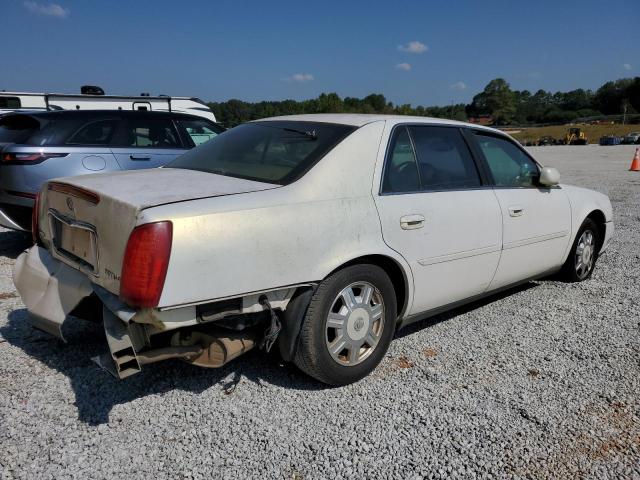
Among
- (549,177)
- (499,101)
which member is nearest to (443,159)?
(549,177)

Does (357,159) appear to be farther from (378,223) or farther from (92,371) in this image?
(92,371)

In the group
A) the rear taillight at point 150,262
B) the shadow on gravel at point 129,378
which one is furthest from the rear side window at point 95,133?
the rear taillight at point 150,262

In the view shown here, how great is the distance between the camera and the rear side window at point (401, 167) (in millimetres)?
3154

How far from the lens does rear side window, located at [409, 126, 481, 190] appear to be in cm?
343

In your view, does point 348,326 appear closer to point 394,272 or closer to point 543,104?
point 394,272

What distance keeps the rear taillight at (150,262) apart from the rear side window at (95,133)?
3.98m

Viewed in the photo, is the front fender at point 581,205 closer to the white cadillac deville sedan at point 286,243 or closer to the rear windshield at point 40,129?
the white cadillac deville sedan at point 286,243

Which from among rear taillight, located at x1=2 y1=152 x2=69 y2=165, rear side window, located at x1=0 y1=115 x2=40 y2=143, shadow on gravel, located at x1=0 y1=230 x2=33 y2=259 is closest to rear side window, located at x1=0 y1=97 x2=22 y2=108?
shadow on gravel, located at x1=0 y1=230 x2=33 y2=259

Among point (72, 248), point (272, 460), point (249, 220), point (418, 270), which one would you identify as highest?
point (249, 220)

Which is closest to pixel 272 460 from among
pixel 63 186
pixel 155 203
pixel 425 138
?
pixel 155 203

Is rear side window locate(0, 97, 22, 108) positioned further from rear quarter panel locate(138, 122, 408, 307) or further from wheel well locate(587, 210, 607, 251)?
wheel well locate(587, 210, 607, 251)

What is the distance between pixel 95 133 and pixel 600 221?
536 cm

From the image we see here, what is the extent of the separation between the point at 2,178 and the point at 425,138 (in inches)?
170

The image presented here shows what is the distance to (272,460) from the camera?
93.3 inches
